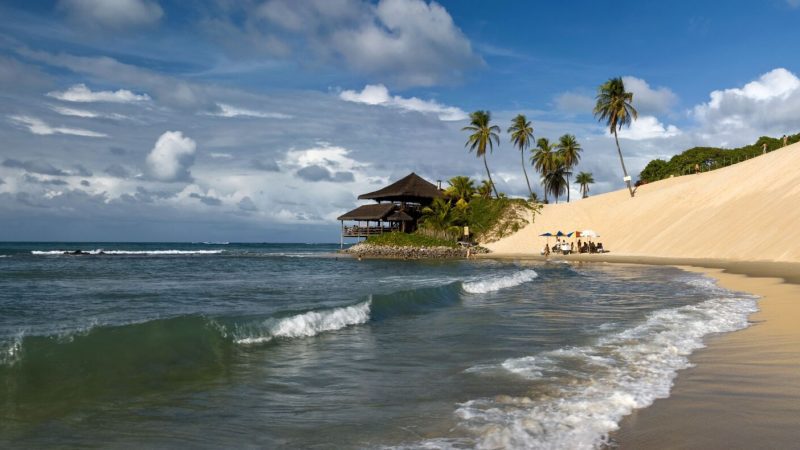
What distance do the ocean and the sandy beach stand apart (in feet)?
1.25

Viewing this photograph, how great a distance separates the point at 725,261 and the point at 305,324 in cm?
2783

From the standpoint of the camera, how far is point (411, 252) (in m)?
50.7

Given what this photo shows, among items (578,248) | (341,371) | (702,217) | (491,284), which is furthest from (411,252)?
(341,371)

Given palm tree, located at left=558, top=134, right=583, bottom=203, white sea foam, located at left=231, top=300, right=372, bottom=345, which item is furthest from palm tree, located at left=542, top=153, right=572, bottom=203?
white sea foam, located at left=231, top=300, right=372, bottom=345

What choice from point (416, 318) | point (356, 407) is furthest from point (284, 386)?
point (416, 318)

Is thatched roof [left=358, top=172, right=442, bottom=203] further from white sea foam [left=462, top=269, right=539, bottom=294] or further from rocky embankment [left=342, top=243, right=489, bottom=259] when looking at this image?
white sea foam [left=462, top=269, right=539, bottom=294]

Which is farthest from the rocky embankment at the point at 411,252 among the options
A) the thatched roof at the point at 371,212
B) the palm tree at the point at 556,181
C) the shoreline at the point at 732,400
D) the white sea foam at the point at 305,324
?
the shoreline at the point at 732,400

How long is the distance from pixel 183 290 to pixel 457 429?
15.0 metres

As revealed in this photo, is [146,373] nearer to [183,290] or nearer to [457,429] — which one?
[457,429]

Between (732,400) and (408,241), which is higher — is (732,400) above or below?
below

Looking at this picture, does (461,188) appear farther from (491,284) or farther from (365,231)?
(491,284)

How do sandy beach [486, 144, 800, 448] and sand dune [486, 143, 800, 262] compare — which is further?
sand dune [486, 143, 800, 262]

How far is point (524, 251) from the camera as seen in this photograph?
53.1m

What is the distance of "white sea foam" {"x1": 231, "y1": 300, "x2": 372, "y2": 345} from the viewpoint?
31.1ft
